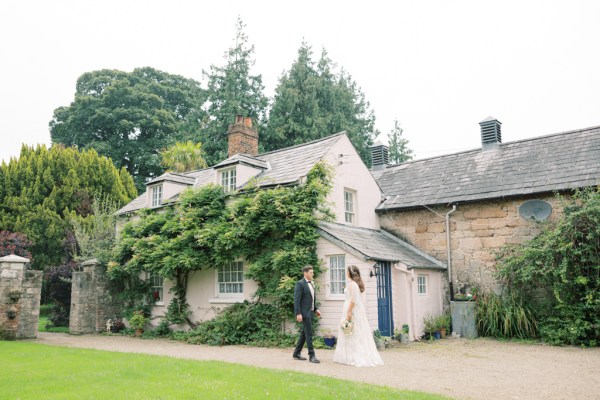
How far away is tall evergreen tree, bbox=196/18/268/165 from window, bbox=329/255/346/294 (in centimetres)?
2122

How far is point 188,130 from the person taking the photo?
38.0 meters

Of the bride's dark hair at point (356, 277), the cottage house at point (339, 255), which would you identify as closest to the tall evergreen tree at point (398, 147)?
the cottage house at point (339, 255)

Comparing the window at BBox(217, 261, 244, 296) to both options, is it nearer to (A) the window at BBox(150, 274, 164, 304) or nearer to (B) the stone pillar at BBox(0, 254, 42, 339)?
(A) the window at BBox(150, 274, 164, 304)

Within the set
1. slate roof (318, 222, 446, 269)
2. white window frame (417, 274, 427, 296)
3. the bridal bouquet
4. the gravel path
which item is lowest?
the gravel path

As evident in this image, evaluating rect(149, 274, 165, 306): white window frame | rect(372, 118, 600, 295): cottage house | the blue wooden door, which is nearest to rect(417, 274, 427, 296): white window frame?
rect(372, 118, 600, 295): cottage house

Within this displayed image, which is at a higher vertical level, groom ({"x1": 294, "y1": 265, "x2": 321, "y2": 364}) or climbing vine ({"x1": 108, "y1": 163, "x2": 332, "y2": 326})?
climbing vine ({"x1": 108, "y1": 163, "x2": 332, "y2": 326})

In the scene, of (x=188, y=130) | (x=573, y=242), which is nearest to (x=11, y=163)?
(x=188, y=130)

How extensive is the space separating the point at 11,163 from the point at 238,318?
60.8 feet

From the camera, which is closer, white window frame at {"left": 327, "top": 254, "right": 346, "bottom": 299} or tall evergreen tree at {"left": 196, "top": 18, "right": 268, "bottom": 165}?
white window frame at {"left": 327, "top": 254, "right": 346, "bottom": 299}

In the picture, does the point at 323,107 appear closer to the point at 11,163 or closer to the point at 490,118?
the point at 490,118

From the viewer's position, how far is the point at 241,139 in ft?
62.7

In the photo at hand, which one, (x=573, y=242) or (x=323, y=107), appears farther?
(x=323, y=107)

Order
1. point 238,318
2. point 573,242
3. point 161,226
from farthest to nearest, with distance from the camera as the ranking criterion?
point 161,226, point 238,318, point 573,242

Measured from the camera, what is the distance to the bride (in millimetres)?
9766
